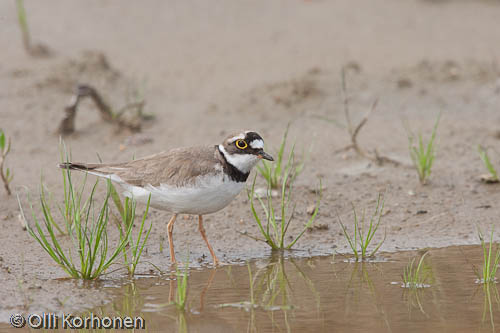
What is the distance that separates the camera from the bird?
6230 mm

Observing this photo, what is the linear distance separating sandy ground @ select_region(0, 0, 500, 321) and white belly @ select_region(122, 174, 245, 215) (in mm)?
570

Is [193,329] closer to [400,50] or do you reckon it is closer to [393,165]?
[393,165]

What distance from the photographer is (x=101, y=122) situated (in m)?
9.71

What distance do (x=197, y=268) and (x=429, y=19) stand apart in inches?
325

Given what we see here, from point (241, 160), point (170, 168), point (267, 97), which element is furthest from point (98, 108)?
point (241, 160)

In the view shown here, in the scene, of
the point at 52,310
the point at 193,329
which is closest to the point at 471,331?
the point at 193,329

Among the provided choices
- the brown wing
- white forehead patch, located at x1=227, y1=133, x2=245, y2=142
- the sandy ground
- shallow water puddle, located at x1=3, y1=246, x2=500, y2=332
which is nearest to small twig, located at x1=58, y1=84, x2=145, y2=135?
the sandy ground

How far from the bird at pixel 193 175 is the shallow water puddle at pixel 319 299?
59 centimetres

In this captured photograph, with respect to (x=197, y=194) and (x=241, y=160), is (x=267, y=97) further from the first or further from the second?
(x=197, y=194)

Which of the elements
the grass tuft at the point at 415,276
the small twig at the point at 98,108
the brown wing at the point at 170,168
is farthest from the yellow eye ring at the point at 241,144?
the small twig at the point at 98,108

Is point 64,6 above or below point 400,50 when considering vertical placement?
above

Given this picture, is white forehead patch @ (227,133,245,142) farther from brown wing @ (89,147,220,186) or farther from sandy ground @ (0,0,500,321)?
sandy ground @ (0,0,500,321)

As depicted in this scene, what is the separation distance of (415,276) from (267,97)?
5.18m

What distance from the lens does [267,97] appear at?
10.5 m
